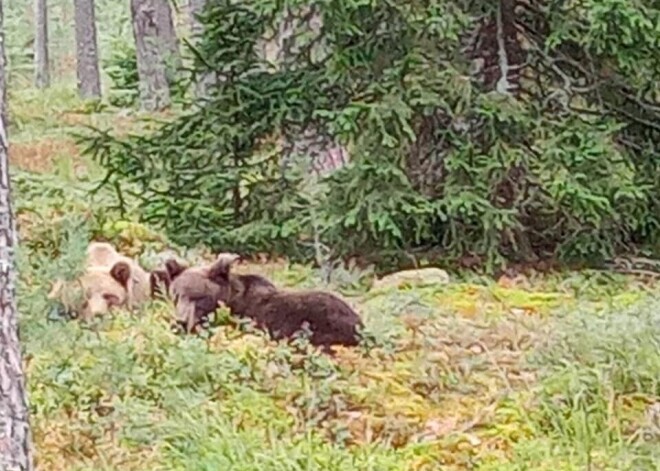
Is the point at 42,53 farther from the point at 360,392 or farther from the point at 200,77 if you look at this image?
the point at 360,392

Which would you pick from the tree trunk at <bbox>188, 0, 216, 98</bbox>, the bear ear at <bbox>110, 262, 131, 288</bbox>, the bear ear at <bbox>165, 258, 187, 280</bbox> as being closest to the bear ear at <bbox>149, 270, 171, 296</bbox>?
the bear ear at <bbox>165, 258, 187, 280</bbox>

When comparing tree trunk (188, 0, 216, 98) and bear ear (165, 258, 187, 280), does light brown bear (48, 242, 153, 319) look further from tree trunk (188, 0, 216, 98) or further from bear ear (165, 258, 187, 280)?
tree trunk (188, 0, 216, 98)

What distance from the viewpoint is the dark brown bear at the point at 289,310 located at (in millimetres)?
5914

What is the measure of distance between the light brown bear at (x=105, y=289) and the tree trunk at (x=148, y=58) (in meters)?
10.6

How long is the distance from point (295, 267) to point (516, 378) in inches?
144

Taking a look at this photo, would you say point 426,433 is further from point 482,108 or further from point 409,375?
point 482,108

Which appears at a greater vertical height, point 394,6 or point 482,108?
point 394,6

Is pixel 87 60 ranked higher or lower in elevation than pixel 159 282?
lower

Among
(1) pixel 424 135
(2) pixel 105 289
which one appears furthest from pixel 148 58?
(2) pixel 105 289

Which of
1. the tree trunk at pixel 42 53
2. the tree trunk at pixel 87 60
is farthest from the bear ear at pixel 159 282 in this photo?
the tree trunk at pixel 42 53

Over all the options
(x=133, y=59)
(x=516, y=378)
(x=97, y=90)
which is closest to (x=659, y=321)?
(x=516, y=378)

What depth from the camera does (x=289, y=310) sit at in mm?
6012

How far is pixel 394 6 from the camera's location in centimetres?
832

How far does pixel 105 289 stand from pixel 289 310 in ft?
4.02
